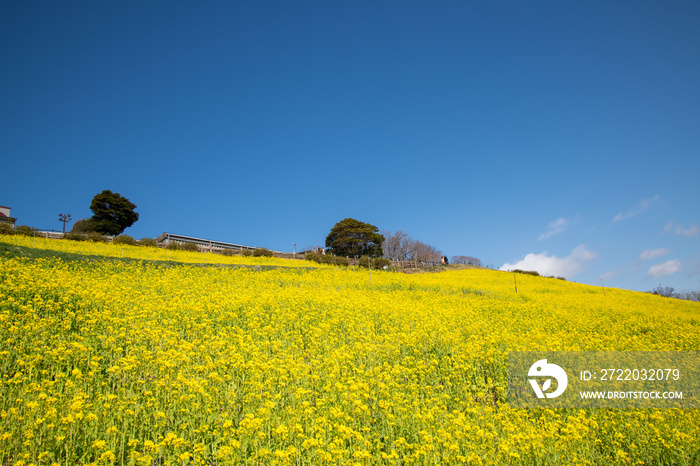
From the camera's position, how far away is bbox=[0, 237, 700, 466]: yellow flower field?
5.13 metres

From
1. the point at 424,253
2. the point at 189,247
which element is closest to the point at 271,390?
the point at 189,247

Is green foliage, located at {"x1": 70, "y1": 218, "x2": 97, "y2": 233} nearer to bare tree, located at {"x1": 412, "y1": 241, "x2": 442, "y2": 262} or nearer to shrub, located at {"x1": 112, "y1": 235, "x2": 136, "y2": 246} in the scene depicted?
shrub, located at {"x1": 112, "y1": 235, "x2": 136, "y2": 246}

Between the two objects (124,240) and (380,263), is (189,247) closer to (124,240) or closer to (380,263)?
(124,240)

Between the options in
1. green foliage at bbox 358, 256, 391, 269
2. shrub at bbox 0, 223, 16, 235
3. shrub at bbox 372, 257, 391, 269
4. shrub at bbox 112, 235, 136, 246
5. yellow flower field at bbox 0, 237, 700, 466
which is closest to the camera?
yellow flower field at bbox 0, 237, 700, 466

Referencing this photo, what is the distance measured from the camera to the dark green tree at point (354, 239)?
69000 millimetres

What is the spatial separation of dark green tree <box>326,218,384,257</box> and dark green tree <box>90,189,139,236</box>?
1412 inches

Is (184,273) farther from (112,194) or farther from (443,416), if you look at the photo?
(112,194)

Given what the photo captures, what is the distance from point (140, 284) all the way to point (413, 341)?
41.3ft

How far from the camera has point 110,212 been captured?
190ft

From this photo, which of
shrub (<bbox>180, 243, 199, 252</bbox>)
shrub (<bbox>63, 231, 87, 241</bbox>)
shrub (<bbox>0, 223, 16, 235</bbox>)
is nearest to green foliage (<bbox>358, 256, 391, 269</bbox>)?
shrub (<bbox>180, 243, 199, 252</bbox>)

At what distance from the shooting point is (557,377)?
371 inches

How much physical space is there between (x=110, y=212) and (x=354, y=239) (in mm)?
40898

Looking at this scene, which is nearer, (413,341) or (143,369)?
(143,369)

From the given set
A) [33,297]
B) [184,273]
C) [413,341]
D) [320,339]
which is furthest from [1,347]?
[184,273]
